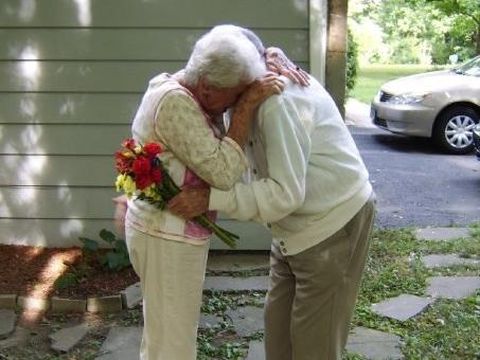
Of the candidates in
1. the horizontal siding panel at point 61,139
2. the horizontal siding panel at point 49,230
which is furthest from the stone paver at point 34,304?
the horizontal siding panel at point 61,139

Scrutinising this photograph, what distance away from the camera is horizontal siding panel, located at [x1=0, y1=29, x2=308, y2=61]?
4172 mm

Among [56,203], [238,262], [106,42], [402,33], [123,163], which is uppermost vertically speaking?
[106,42]

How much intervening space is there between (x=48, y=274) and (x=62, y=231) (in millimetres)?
472

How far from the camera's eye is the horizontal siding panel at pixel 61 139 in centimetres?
430

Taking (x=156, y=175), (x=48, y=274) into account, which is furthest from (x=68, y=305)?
(x=156, y=175)

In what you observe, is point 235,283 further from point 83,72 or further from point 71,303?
point 83,72

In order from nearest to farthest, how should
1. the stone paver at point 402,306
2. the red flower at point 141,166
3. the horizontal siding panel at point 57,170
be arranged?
the red flower at point 141,166
the stone paver at point 402,306
the horizontal siding panel at point 57,170

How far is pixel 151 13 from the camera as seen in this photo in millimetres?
4145

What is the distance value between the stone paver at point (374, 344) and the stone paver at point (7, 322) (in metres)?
1.71

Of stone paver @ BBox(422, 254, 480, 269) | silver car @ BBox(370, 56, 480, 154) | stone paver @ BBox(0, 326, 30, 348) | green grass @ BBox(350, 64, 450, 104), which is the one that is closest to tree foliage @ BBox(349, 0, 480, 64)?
green grass @ BBox(350, 64, 450, 104)

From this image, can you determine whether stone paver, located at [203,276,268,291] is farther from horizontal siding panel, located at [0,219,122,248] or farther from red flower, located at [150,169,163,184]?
red flower, located at [150,169,163,184]


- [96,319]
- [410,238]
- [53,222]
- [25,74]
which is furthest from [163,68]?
[410,238]

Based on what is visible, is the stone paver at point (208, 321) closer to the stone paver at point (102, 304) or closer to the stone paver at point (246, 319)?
the stone paver at point (246, 319)

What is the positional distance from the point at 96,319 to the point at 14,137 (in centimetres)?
141
